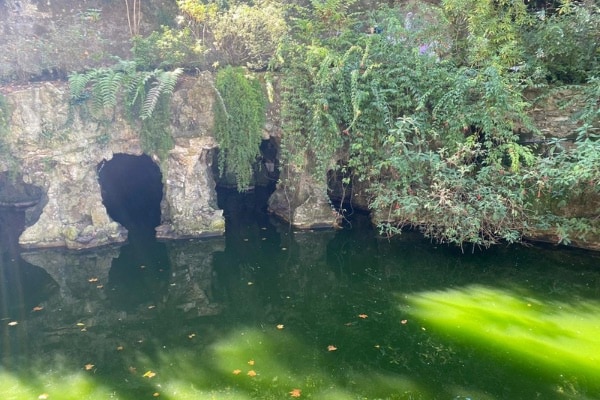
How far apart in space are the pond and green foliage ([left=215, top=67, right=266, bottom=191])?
5.68 ft

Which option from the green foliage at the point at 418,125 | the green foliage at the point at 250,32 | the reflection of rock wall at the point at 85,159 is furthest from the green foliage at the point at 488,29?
the reflection of rock wall at the point at 85,159

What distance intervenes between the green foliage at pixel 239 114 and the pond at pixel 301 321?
1.73m

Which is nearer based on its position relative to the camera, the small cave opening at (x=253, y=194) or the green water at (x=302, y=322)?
the green water at (x=302, y=322)

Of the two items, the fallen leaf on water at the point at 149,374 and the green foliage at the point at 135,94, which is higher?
the green foliage at the point at 135,94

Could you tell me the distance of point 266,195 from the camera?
10.9 metres

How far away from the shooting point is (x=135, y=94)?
730 centimetres

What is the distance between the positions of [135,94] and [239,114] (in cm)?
176

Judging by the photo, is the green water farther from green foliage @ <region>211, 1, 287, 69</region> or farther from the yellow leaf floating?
green foliage @ <region>211, 1, 287, 69</region>

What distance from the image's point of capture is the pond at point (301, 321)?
407 centimetres

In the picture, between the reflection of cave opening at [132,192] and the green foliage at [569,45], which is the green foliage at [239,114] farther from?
the green foliage at [569,45]

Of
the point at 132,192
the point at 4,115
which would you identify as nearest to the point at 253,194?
the point at 132,192

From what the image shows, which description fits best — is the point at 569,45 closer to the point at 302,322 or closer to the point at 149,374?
the point at 302,322

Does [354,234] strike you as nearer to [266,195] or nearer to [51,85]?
[266,195]

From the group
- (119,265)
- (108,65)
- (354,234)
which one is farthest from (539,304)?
(108,65)
